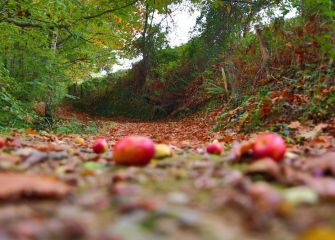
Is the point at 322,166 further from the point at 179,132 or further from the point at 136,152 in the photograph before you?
the point at 179,132

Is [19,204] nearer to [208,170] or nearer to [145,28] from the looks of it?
[208,170]

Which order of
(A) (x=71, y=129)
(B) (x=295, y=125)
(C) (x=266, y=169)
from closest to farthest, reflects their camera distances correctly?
1. (C) (x=266, y=169)
2. (B) (x=295, y=125)
3. (A) (x=71, y=129)

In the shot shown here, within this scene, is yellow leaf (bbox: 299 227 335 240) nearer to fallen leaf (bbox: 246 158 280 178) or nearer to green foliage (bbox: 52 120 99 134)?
fallen leaf (bbox: 246 158 280 178)

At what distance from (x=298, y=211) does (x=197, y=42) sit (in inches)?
483

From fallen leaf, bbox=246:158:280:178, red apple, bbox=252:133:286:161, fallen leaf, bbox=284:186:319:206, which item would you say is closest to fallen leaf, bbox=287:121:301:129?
red apple, bbox=252:133:286:161

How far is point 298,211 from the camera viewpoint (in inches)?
36.3

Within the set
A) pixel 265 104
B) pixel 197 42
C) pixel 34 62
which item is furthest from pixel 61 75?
pixel 197 42

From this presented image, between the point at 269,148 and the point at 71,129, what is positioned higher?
the point at 269,148

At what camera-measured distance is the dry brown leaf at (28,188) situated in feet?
3.22

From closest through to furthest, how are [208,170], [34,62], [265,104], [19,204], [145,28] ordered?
[19,204] → [208,170] → [265,104] → [34,62] → [145,28]

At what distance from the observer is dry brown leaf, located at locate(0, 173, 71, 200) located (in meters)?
0.98

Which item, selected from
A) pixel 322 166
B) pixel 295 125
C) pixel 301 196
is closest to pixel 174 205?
pixel 301 196

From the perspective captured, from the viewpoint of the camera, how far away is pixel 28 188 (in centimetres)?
99

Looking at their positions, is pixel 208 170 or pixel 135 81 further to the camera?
pixel 135 81
